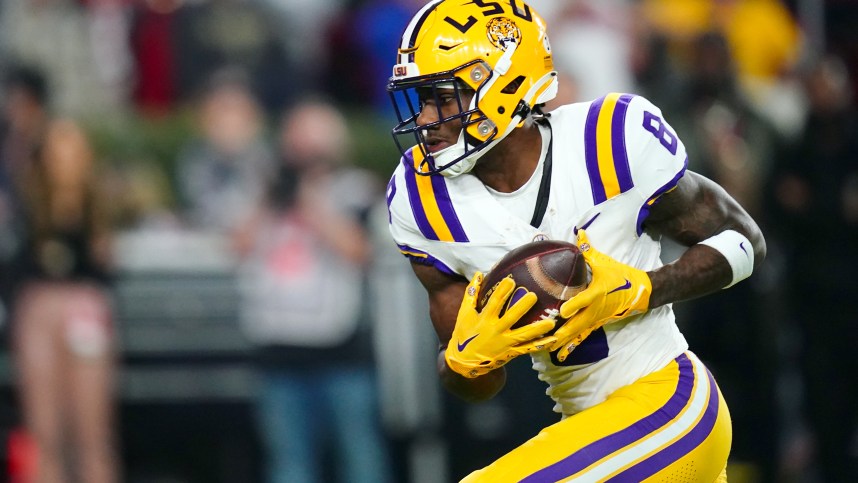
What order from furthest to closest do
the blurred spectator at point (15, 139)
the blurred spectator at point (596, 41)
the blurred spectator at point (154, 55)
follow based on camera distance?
the blurred spectator at point (154, 55), the blurred spectator at point (596, 41), the blurred spectator at point (15, 139)

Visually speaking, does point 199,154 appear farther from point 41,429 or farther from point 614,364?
point 614,364

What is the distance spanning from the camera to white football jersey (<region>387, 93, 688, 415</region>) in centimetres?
338

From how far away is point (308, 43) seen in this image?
805cm

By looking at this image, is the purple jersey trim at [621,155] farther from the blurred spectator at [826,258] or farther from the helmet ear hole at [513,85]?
the blurred spectator at [826,258]

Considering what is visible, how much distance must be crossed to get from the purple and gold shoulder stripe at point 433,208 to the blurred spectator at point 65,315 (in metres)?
3.36

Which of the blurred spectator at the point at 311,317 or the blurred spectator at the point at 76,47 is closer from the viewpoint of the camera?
the blurred spectator at the point at 311,317

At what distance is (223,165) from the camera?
276 inches

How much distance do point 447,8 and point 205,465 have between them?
407 centimetres

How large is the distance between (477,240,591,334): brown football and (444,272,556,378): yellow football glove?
23 mm

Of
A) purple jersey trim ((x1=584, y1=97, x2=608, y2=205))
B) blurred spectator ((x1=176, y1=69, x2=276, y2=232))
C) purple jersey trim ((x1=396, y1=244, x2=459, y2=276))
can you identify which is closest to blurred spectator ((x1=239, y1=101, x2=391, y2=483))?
blurred spectator ((x1=176, y1=69, x2=276, y2=232))

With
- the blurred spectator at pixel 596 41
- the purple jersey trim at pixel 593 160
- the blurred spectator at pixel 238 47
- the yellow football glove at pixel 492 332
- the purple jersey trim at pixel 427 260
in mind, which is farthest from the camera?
the blurred spectator at pixel 238 47

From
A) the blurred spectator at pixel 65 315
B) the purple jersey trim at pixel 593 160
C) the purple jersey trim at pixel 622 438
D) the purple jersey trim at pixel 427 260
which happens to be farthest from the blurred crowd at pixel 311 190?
the purple jersey trim at pixel 622 438

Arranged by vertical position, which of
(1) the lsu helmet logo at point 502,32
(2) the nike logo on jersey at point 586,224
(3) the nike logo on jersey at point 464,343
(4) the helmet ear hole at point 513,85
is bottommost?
(3) the nike logo on jersey at point 464,343

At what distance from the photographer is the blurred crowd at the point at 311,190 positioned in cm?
645
